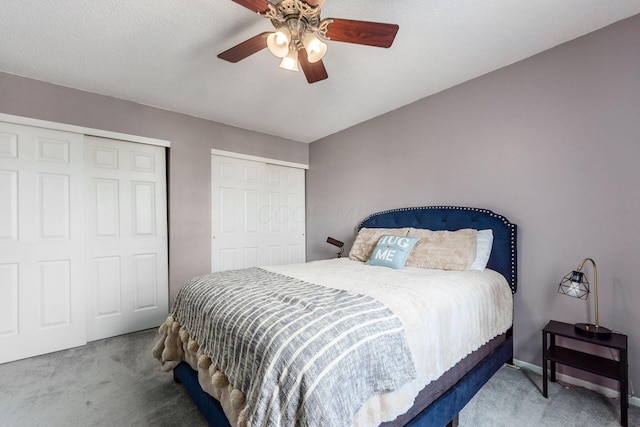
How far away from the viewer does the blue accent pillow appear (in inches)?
96.5

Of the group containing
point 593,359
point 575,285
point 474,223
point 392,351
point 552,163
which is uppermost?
point 552,163

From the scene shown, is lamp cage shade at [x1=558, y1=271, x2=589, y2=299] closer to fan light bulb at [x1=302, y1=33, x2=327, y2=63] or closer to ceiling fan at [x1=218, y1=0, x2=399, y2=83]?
ceiling fan at [x1=218, y1=0, x2=399, y2=83]

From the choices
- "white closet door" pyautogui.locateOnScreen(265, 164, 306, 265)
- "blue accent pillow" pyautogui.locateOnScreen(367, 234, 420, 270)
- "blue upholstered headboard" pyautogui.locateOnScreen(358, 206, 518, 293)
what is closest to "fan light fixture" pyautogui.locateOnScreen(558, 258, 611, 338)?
"blue upholstered headboard" pyautogui.locateOnScreen(358, 206, 518, 293)

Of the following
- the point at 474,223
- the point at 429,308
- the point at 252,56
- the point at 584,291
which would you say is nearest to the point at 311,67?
the point at 252,56

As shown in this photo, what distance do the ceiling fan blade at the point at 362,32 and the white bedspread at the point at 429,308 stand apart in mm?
1414

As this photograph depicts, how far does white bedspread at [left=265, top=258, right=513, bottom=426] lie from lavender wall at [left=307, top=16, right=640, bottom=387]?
415 millimetres

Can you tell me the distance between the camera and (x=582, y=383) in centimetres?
196

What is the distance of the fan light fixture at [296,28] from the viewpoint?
4.74 feet

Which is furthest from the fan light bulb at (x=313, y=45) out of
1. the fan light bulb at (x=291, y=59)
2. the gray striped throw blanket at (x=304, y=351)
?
the gray striped throw blanket at (x=304, y=351)

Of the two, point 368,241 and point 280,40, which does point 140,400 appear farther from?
point 280,40

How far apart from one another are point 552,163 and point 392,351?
2020 mm

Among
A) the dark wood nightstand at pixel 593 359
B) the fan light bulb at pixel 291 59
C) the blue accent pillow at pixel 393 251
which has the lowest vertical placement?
the dark wood nightstand at pixel 593 359

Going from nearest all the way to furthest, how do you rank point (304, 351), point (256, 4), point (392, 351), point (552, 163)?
point (304, 351) → point (392, 351) → point (256, 4) → point (552, 163)

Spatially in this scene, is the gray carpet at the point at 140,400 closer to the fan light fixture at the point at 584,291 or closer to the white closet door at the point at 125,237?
the fan light fixture at the point at 584,291
